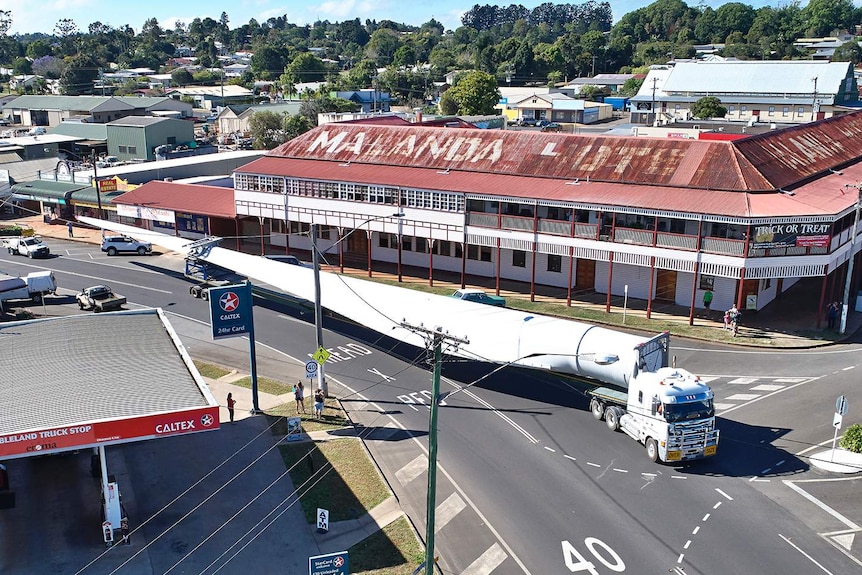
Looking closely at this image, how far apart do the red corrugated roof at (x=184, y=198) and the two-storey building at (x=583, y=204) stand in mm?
3236

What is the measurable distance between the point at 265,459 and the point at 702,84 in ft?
409

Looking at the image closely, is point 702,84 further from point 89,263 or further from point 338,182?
point 89,263

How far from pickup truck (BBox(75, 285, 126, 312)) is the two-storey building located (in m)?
13.7

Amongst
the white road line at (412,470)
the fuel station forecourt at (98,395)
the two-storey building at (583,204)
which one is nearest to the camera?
the fuel station forecourt at (98,395)

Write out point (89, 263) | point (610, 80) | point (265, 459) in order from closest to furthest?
1. point (265, 459)
2. point (89, 263)
3. point (610, 80)

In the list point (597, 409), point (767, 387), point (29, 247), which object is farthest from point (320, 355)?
point (29, 247)

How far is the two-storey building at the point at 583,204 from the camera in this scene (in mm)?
45188

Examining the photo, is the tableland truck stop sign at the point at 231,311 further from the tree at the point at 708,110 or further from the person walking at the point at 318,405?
the tree at the point at 708,110

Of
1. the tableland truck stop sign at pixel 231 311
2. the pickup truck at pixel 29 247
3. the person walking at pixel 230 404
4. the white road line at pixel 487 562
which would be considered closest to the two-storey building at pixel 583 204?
the tableland truck stop sign at pixel 231 311

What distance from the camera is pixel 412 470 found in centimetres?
3064

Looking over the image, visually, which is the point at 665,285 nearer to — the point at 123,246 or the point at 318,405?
the point at 318,405

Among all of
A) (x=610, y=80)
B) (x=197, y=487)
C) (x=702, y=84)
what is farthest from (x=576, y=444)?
(x=610, y=80)

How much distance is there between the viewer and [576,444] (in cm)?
3198

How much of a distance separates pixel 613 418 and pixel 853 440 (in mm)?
8810
